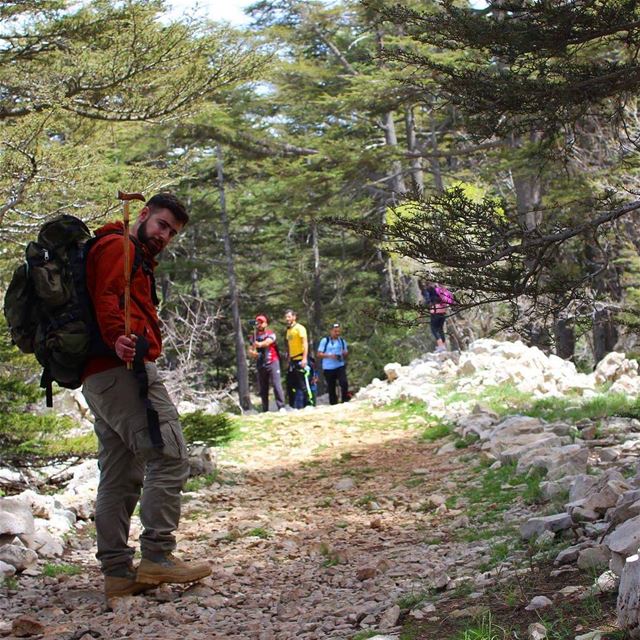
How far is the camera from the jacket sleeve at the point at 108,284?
4383mm

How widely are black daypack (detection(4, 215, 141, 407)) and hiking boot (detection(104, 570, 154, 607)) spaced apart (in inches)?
42.7

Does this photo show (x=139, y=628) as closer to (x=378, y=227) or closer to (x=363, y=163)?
(x=378, y=227)

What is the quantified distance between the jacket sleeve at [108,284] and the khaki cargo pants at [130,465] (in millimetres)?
253

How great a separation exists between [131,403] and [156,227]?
0.99 metres

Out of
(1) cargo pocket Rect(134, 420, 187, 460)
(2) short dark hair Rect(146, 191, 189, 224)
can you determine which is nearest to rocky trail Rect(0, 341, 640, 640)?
(1) cargo pocket Rect(134, 420, 187, 460)

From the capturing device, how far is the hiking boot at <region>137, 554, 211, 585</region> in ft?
15.1

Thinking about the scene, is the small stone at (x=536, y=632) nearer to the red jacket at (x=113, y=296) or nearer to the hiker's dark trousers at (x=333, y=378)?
the red jacket at (x=113, y=296)

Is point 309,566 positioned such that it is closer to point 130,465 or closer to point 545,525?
point 130,465

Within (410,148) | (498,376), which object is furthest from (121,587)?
(410,148)

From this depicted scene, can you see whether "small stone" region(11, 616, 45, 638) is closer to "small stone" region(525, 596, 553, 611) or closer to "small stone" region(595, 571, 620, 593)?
"small stone" region(525, 596, 553, 611)

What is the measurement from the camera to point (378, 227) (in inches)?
195

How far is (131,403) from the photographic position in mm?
4457

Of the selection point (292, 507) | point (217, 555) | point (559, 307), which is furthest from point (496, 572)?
point (292, 507)

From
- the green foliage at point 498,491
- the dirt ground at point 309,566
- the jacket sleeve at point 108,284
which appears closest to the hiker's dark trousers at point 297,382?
the dirt ground at point 309,566
